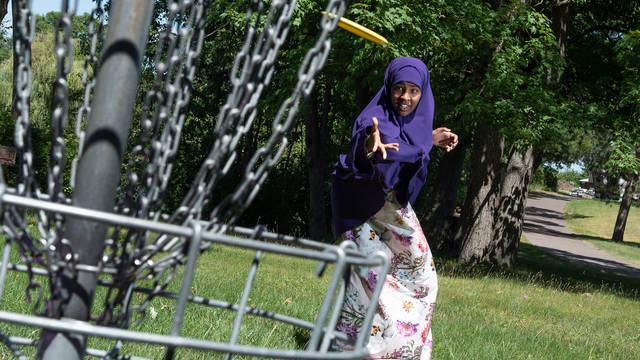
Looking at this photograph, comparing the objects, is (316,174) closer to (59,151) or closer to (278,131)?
(278,131)

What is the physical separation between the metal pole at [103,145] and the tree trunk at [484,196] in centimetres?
1289

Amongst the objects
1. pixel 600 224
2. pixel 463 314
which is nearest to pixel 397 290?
pixel 463 314

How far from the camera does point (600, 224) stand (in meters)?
45.8

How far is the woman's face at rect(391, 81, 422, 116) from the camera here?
4.17m

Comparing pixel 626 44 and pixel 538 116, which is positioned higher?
pixel 626 44

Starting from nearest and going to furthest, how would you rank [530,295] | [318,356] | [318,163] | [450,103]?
[318,356]
[530,295]
[450,103]
[318,163]

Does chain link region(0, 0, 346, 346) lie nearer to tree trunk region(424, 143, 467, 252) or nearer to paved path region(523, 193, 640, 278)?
tree trunk region(424, 143, 467, 252)

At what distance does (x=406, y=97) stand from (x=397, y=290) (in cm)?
121

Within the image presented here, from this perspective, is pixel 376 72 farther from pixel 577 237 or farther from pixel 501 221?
pixel 577 237

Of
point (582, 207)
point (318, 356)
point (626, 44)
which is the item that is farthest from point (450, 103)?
point (582, 207)

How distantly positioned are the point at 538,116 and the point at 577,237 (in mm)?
25362

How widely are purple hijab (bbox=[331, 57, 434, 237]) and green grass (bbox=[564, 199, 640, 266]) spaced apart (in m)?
27.3

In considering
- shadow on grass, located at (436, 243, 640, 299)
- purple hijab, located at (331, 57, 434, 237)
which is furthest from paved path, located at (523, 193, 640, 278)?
purple hijab, located at (331, 57, 434, 237)

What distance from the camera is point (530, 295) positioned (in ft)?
31.0
